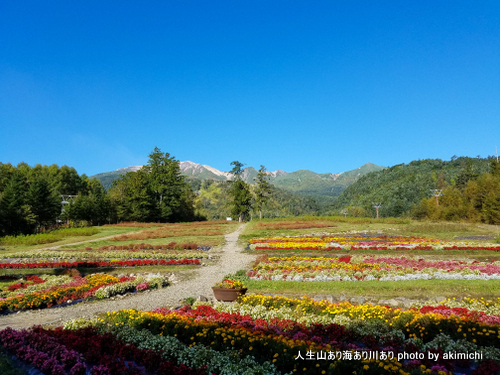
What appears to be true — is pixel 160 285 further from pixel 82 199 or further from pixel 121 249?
pixel 82 199

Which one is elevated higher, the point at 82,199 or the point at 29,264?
the point at 82,199

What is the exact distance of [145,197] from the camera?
66.2 meters

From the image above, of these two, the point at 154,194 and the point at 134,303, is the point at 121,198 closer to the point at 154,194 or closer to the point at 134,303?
the point at 154,194

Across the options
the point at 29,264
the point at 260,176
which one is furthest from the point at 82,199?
the point at 29,264

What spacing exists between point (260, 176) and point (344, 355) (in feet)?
221

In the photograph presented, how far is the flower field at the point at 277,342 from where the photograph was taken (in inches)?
271

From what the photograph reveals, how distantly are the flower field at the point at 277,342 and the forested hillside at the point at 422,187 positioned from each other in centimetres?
5693

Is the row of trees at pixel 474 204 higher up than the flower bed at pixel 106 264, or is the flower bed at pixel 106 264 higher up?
the row of trees at pixel 474 204

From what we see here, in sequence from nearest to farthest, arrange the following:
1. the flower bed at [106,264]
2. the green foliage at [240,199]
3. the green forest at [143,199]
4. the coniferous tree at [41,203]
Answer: the flower bed at [106,264] < the green forest at [143,199] < the coniferous tree at [41,203] < the green foliage at [240,199]

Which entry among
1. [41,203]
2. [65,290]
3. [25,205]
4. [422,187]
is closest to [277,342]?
[65,290]

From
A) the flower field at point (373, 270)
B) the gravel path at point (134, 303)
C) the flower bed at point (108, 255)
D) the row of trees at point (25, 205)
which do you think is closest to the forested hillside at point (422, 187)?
the flower field at point (373, 270)

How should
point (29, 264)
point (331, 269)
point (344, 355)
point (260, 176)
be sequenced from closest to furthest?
point (344, 355)
point (331, 269)
point (29, 264)
point (260, 176)

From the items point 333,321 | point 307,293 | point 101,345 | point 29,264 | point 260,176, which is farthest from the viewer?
point 260,176

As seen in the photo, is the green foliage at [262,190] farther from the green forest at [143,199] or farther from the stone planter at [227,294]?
the stone planter at [227,294]
